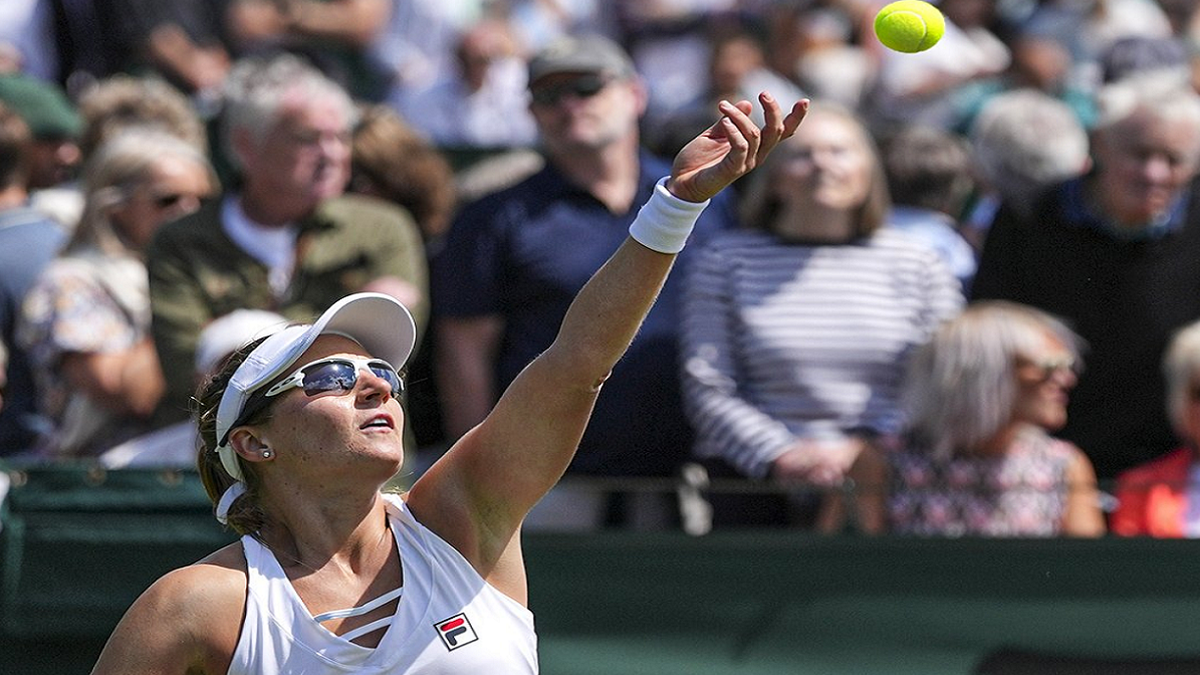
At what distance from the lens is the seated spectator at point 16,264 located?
6.50 meters

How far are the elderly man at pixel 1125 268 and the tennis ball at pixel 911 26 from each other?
2812mm

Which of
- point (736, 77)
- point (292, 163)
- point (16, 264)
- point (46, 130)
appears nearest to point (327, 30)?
point (736, 77)

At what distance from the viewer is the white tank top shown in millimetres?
3371

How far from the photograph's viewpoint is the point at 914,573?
4.98m

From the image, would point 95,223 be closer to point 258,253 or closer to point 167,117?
point 258,253

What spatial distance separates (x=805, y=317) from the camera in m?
5.76

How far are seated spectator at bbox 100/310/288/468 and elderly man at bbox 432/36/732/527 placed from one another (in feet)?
1.99

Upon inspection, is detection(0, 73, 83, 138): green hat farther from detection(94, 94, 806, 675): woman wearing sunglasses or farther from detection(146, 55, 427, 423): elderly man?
detection(94, 94, 806, 675): woman wearing sunglasses

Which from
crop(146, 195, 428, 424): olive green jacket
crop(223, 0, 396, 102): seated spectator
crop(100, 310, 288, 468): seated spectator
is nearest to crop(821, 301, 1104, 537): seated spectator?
crop(146, 195, 428, 424): olive green jacket

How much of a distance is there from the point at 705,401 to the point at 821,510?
0.48 metres

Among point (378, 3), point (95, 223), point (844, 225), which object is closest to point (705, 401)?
point (844, 225)

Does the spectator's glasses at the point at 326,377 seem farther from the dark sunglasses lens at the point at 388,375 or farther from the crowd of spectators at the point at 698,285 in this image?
the crowd of spectators at the point at 698,285

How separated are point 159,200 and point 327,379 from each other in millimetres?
3406

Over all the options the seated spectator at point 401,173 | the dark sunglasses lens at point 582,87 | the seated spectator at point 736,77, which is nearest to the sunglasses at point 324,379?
the dark sunglasses lens at point 582,87
